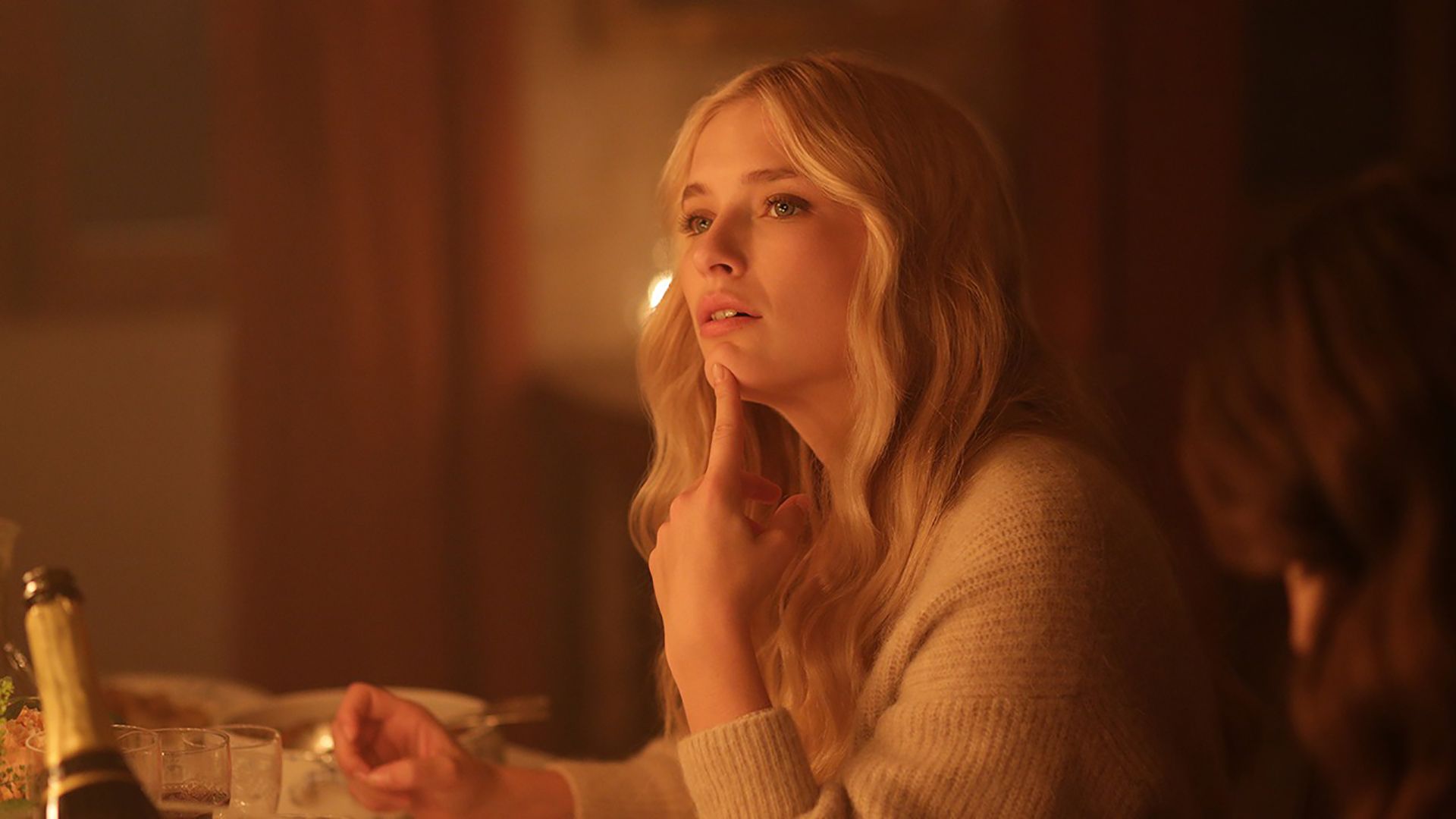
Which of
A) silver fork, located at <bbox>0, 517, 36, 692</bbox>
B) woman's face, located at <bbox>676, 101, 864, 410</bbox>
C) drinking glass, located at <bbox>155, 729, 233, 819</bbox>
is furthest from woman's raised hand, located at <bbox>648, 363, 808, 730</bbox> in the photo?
silver fork, located at <bbox>0, 517, 36, 692</bbox>

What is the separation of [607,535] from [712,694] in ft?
7.58

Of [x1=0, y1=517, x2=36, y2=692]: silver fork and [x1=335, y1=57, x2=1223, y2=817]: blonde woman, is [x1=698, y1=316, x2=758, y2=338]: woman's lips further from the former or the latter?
[x1=0, y1=517, x2=36, y2=692]: silver fork

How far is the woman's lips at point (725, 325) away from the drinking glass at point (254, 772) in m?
0.50

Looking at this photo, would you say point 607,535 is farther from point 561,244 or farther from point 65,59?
point 65,59

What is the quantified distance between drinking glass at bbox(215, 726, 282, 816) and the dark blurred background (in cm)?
207

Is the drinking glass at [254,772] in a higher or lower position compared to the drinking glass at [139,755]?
lower

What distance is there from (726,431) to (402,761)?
39cm

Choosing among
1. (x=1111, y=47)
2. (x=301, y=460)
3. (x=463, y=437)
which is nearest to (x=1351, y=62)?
(x=1111, y=47)

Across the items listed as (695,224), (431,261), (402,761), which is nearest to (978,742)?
(402,761)

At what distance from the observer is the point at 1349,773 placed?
713mm

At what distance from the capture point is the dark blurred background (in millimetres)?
3234

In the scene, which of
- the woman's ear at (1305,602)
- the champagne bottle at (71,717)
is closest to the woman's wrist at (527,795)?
the champagne bottle at (71,717)

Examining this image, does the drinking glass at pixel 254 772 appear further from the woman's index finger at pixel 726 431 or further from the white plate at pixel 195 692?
the woman's index finger at pixel 726 431

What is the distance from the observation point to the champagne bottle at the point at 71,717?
2.50 feet
